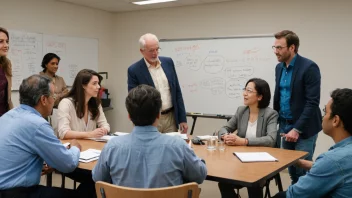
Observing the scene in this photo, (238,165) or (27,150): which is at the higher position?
(27,150)

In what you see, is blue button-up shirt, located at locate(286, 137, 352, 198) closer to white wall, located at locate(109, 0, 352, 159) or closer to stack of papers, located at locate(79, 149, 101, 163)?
stack of papers, located at locate(79, 149, 101, 163)

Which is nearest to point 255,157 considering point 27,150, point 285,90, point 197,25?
point 285,90

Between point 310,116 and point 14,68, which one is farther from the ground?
point 14,68

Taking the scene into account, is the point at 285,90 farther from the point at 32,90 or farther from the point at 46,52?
the point at 46,52

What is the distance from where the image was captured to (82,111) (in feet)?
9.77

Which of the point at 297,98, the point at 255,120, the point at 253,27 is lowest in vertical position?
the point at 255,120

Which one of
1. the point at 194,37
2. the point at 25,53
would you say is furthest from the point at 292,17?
the point at 25,53

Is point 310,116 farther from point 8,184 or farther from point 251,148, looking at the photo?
point 8,184

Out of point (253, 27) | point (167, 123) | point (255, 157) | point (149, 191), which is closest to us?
point (149, 191)

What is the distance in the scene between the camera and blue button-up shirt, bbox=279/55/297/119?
9.67ft

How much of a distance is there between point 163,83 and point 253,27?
2.17 metres

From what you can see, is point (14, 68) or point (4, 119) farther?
point (14, 68)

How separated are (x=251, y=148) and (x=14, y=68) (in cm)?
354

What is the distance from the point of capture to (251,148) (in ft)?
8.34
